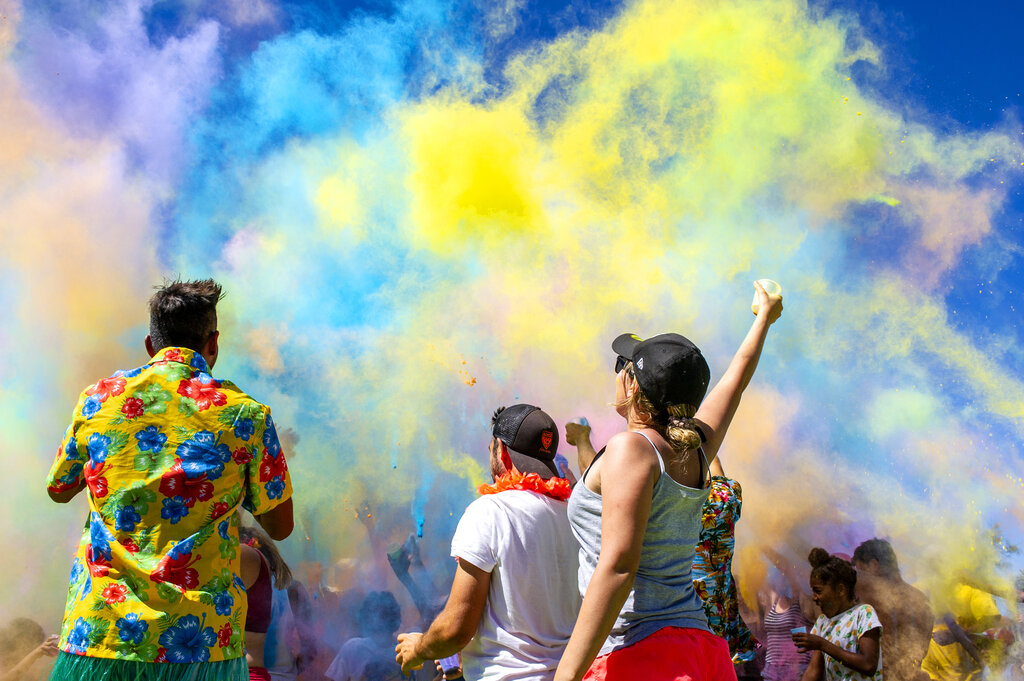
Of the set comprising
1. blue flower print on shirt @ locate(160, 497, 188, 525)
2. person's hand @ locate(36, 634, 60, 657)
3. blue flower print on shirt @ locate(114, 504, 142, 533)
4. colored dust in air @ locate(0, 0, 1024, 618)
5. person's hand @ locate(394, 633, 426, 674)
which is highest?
colored dust in air @ locate(0, 0, 1024, 618)

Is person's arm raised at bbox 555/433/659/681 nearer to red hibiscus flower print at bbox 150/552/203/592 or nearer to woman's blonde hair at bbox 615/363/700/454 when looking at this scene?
woman's blonde hair at bbox 615/363/700/454

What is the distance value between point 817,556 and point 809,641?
3.22 ft

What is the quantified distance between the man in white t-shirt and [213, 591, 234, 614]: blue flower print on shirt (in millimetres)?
520

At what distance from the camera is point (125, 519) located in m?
1.74

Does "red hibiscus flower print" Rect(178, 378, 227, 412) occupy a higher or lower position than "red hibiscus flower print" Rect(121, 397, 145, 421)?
higher

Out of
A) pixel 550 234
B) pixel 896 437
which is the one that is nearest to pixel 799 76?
pixel 550 234

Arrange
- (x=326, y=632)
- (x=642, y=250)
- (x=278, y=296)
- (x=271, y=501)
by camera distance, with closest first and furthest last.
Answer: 1. (x=271, y=501)
2. (x=326, y=632)
3. (x=278, y=296)
4. (x=642, y=250)

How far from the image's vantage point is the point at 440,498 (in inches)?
171

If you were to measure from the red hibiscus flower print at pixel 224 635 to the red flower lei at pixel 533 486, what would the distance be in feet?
2.40

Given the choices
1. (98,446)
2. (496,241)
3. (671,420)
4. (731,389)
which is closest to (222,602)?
(98,446)

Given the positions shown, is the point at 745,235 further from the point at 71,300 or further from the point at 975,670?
the point at 71,300

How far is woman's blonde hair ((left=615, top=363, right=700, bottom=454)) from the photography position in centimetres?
176

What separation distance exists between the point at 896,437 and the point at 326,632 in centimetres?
319

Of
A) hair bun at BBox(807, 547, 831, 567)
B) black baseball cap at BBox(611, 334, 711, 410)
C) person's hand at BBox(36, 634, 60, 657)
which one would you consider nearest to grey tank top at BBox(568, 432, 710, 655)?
black baseball cap at BBox(611, 334, 711, 410)
